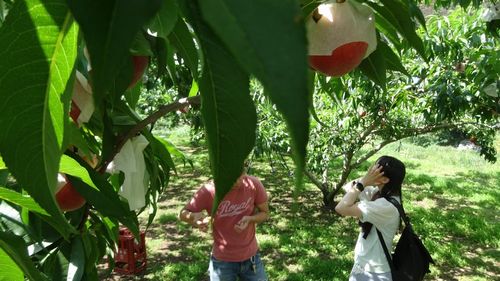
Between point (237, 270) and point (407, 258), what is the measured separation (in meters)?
0.96

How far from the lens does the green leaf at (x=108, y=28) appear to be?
0.16 metres

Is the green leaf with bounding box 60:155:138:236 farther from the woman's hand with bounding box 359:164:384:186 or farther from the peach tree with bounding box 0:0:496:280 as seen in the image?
the woman's hand with bounding box 359:164:384:186

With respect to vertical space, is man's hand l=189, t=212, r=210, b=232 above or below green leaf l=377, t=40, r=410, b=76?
below

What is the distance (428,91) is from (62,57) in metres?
3.94

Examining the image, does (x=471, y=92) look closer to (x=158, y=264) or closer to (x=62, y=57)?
(x=158, y=264)

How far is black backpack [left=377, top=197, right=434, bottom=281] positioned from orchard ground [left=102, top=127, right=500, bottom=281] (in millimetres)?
568

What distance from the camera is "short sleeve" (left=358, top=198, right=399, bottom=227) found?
2.30 metres

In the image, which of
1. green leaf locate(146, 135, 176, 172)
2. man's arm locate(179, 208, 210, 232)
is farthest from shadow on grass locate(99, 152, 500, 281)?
green leaf locate(146, 135, 176, 172)

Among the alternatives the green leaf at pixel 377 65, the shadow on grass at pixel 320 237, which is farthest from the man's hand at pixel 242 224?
the green leaf at pixel 377 65

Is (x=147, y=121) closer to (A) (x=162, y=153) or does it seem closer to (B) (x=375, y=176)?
(A) (x=162, y=153)

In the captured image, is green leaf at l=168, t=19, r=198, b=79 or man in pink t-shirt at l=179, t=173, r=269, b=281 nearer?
green leaf at l=168, t=19, r=198, b=79

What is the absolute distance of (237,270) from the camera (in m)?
2.68

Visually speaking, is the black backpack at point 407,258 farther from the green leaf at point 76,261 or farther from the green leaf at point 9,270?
the green leaf at point 9,270

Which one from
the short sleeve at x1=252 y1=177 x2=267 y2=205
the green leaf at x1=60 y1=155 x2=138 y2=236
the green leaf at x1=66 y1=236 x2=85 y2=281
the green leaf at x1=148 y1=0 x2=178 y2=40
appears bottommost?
the short sleeve at x1=252 y1=177 x2=267 y2=205
